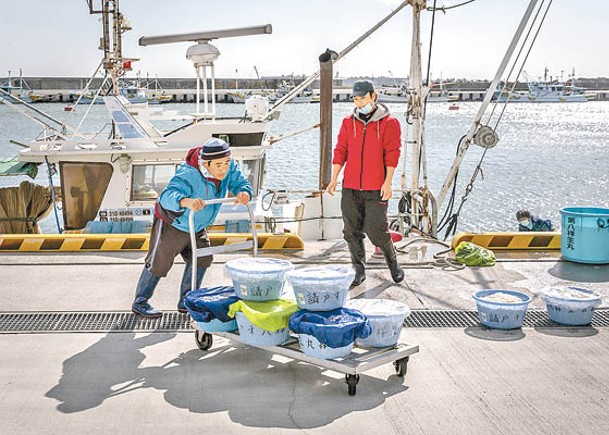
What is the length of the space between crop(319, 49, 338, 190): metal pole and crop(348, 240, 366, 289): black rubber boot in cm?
245

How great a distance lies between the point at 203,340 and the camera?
6.09m

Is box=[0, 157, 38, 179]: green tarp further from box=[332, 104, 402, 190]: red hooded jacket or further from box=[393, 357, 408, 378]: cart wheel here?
box=[393, 357, 408, 378]: cart wheel

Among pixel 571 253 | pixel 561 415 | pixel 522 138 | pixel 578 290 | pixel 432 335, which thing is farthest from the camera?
pixel 522 138

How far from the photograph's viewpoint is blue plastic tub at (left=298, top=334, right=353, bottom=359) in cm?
521

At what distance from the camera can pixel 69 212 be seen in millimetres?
13062

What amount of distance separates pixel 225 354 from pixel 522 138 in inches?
2600

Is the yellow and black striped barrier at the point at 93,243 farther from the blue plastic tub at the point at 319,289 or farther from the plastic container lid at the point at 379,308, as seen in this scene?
the blue plastic tub at the point at 319,289

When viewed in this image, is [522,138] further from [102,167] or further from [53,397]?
[53,397]

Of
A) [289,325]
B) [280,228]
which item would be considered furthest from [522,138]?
[289,325]

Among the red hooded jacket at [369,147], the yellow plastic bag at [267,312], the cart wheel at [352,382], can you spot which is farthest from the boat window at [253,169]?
the cart wheel at [352,382]

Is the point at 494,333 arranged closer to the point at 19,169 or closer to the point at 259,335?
the point at 259,335

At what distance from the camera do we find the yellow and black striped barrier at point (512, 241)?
9.63m

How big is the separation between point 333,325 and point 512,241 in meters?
5.02

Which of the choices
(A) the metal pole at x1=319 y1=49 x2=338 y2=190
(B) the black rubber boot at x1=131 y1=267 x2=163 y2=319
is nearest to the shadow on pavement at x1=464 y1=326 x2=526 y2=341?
(B) the black rubber boot at x1=131 y1=267 x2=163 y2=319
